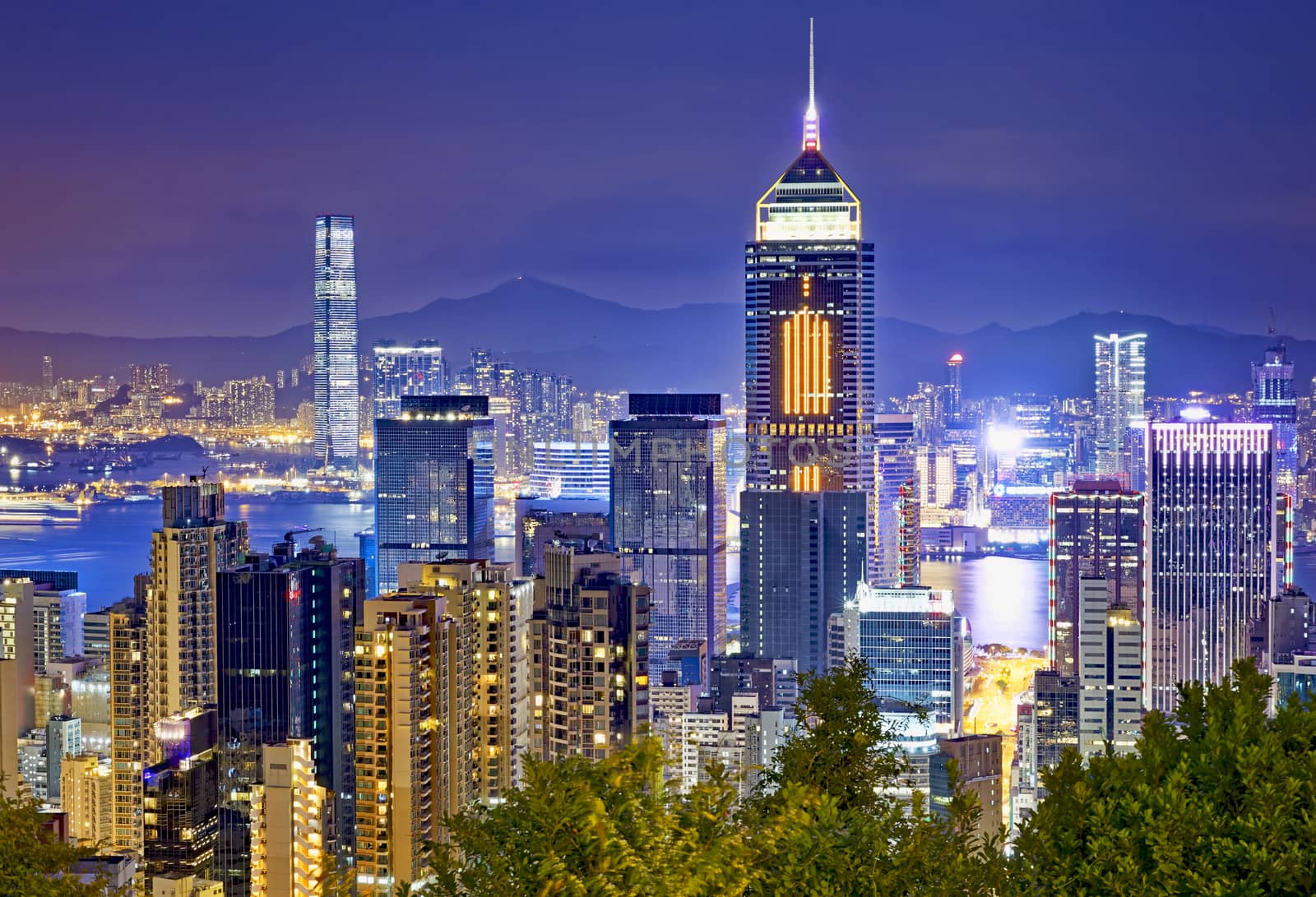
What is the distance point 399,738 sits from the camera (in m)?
10.8

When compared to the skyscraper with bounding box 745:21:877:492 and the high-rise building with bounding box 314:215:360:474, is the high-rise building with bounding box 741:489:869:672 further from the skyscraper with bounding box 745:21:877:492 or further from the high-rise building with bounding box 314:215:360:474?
the high-rise building with bounding box 314:215:360:474

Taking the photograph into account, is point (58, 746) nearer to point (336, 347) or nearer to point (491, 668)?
point (491, 668)

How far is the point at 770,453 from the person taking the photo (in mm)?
34219

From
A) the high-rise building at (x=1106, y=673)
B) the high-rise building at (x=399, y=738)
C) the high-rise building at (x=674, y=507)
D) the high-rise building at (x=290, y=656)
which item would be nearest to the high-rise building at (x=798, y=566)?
the high-rise building at (x=674, y=507)

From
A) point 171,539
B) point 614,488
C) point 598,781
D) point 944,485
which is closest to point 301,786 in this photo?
point 171,539

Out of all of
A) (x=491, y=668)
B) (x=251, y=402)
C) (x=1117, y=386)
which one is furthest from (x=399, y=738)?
(x=1117, y=386)

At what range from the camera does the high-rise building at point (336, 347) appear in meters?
34.7

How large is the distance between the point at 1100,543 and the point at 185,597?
16.8 m

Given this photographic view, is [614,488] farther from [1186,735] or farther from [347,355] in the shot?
[1186,735]

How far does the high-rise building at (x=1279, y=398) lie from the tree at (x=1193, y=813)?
87.0ft

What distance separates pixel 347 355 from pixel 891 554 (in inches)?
554

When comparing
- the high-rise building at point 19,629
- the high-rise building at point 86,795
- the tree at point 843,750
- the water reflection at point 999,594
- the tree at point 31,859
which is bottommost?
the water reflection at point 999,594

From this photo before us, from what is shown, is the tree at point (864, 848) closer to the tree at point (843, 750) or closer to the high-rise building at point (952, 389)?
the tree at point (843, 750)

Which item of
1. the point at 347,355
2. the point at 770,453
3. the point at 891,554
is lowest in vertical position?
the point at 891,554
